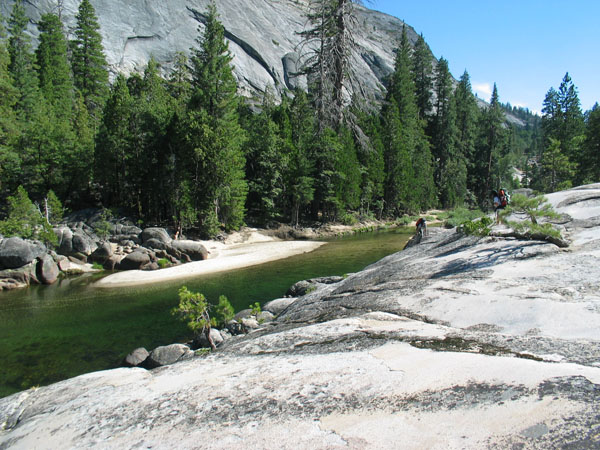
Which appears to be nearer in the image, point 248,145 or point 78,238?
point 78,238

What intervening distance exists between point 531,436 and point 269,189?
3642 centimetres

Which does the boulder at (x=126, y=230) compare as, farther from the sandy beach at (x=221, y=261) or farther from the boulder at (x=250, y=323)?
the boulder at (x=250, y=323)

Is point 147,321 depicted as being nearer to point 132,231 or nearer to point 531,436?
point 531,436

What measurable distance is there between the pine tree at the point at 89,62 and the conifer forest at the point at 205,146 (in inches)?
7.1

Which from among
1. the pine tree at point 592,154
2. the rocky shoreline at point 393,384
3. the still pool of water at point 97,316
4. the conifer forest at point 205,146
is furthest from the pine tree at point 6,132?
the pine tree at point 592,154

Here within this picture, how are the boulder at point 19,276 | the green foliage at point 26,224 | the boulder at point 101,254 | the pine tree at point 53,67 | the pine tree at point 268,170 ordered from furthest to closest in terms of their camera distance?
the pine tree at point 53,67
the pine tree at point 268,170
the boulder at point 101,254
the green foliage at point 26,224
the boulder at point 19,276

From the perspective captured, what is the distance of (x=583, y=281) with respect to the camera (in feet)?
17.7

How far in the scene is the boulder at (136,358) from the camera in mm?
10062

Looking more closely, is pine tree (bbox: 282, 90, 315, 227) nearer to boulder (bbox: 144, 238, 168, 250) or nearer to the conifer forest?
the conifer forest

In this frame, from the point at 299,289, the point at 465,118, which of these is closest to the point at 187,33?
the point at 465,118

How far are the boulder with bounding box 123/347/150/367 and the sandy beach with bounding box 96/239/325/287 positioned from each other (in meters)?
10.4

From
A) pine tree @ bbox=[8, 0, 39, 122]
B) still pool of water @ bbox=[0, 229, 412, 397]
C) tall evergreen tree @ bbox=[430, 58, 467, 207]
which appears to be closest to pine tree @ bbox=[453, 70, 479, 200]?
tall evergreen tree @ bbox=[430, 58, 467, 207]

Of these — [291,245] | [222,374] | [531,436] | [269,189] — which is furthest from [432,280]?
[269,189]

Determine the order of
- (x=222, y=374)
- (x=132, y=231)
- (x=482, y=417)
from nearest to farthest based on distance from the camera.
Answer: (x=482, y=417)
(x=222, y=374)
(x=132, y=231)
